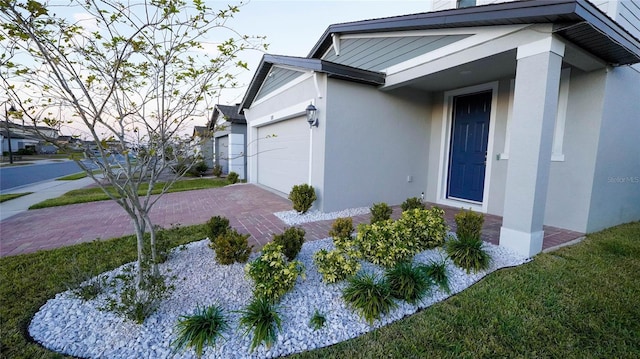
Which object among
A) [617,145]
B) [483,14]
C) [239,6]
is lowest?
[617,145]

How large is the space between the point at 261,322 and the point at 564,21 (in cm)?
483

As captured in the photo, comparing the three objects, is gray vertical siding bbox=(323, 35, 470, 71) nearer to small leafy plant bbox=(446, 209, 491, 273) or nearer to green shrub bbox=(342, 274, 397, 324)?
small leafy plant bbox=(446, 209, 491, 273)

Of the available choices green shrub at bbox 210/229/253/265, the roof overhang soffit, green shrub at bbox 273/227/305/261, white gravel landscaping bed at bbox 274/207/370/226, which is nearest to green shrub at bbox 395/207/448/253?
green shrub at bbox 273/227/305/261

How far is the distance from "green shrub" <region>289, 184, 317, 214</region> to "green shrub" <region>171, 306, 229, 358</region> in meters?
3.64

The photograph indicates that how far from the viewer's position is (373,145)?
6.50 meters

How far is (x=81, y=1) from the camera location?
2496 millimetres

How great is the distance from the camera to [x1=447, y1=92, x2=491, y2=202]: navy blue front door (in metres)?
6.34

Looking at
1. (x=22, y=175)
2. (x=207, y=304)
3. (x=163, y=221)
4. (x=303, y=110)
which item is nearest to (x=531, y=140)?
(x=207, y=304)

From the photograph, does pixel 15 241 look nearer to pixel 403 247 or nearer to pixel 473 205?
pixel 403 247

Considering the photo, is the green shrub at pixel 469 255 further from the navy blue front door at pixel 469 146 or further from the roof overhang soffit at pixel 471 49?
the navy blue front door at pixel 469 146

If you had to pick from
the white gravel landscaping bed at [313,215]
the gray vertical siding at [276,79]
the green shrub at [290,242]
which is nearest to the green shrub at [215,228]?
the green shrub at [290,242]

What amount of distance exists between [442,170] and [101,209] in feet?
28.2

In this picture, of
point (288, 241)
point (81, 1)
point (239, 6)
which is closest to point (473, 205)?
point (288, 241)

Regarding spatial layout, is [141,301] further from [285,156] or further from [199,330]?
[285,156]
